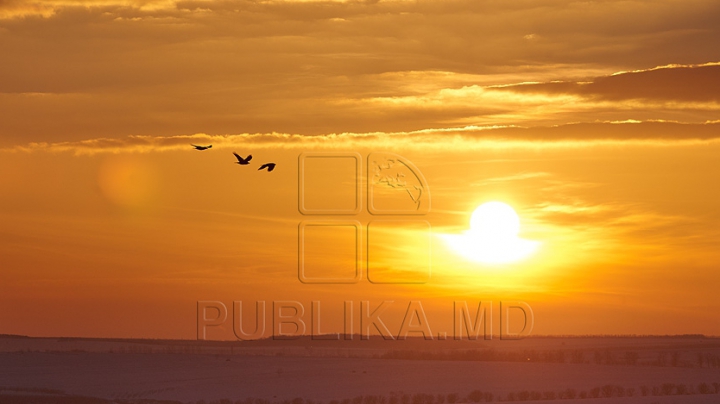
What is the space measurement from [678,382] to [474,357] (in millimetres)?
23045

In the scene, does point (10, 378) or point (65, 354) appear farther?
point (65, 354)

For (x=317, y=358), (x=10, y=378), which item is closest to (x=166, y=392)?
(x=10, y=378)

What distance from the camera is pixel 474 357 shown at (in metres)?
84.6

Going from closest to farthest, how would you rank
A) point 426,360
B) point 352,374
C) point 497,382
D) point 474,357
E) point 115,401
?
point 115,401 < point 497,382 < point 352,374 < point 426,360 < point 474,357

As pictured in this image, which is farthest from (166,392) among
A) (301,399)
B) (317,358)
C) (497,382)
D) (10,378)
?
(317,358)

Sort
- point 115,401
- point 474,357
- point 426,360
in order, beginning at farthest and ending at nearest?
1. point 474,357
2. point 426,360
3. point 115,401

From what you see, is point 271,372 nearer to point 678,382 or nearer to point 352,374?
point 352,374

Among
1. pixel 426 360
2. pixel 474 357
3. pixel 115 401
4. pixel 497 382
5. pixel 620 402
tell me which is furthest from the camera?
pixel 474 357

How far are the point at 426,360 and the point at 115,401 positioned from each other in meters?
29.1

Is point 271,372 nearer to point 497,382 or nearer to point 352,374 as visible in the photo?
point 352,374

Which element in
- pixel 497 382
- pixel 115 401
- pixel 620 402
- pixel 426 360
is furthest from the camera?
pixel 426 360

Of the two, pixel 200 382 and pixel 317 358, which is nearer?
pixel 200 382

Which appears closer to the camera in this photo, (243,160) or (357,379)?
(243,160)

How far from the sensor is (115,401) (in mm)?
56188
